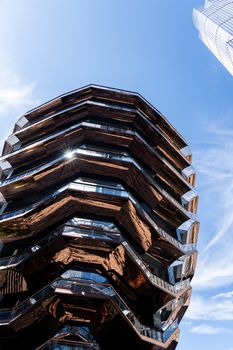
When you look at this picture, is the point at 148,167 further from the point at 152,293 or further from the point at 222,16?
the point at 222,16

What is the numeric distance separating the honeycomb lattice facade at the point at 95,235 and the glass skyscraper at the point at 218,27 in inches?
2676

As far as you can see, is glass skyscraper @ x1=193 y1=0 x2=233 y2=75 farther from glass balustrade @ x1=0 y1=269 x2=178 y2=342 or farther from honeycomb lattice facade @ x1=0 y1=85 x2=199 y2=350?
glass balustrade @ x1=0 y1=269 x2=178 y2=342

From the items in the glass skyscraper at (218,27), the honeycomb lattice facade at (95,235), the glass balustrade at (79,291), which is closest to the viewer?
the glass balustrade at (79,291)

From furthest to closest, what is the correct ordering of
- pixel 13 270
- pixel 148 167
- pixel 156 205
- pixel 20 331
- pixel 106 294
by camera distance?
pixel 148 167 → pixel 156 205 → pixel 13 270 → pixel 20 331 → pixel 106 294

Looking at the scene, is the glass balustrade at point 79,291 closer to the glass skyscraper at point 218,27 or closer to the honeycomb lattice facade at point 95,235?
the honeycomb lattice facade at point 95,235

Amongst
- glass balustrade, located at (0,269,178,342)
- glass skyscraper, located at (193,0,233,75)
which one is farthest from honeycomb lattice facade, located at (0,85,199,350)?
glass skyscraper, located at (193,0,233,75)

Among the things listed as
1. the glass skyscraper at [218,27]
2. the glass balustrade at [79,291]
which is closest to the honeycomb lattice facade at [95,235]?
the glass balustrade at [79,291]

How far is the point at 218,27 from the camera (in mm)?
99625

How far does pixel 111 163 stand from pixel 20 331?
39.4 ft

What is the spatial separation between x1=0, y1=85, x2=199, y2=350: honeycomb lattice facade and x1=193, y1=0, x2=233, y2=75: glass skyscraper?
223 ft

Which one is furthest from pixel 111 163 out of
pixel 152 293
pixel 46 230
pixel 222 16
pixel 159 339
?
pixel 222 16

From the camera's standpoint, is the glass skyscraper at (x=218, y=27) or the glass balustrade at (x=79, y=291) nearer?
the glass balustrade at (x=79, y=291)

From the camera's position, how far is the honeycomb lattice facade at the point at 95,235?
19328 millimetres

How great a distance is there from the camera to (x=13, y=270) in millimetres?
21906
